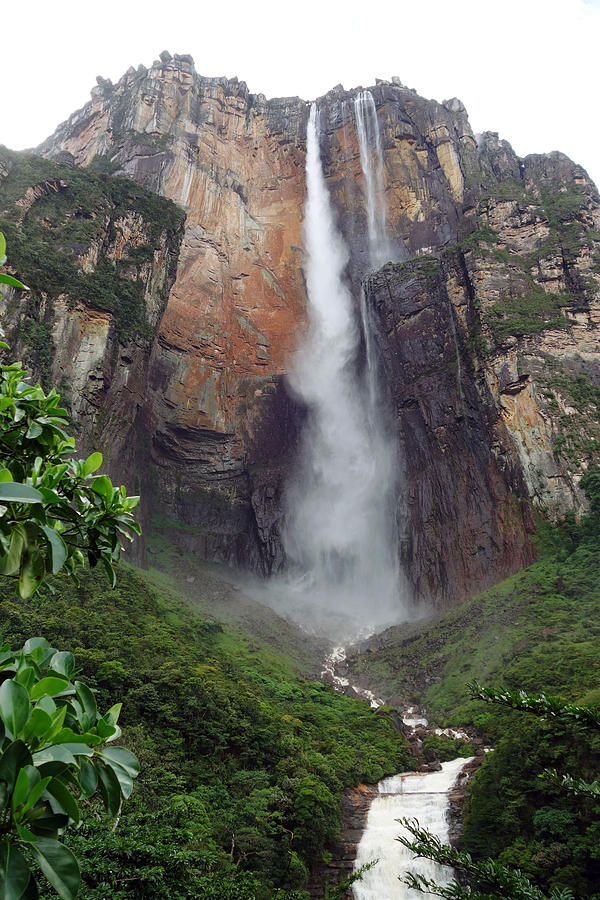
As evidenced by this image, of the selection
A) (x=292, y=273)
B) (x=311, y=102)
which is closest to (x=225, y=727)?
(x=292, y=273)

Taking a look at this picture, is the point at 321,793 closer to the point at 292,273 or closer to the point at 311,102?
the point at 292,273

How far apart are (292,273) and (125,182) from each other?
15345 millimetres

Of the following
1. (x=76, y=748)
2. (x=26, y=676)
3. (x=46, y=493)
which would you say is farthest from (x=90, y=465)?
(x=76, y=748)

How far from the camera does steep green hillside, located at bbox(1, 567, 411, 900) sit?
6414mm

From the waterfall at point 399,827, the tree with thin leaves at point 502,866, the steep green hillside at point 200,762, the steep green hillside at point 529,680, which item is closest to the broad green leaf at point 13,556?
the tree with thin leaves at point 502,866

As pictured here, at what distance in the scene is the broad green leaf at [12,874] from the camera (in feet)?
3.75

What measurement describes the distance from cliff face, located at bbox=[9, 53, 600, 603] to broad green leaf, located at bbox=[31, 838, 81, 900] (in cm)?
2863

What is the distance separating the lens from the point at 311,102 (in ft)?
175

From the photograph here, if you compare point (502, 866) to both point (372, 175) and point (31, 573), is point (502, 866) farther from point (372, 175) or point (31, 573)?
point (372, 175)

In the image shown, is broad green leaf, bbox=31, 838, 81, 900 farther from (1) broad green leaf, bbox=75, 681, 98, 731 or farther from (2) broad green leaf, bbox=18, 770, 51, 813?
(1) broad green leaf, bbox=75, 681, 98, 731

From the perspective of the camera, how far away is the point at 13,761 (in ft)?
4.21

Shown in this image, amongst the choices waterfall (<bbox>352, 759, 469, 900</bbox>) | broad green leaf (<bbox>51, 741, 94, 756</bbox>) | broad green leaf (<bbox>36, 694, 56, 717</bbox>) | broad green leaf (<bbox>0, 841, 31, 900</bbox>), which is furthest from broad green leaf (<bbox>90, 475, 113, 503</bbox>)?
waterfall (<bbox>352, 759, 469, 900</bbox>)

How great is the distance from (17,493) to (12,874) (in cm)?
102

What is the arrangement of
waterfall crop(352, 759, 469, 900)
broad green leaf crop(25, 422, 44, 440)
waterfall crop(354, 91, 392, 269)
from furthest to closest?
waterfall crop(354, 91, 392, 269), waterfall crop(352, 759, 469, 900), broad green leaf crop(25, 422, 44, 440)
